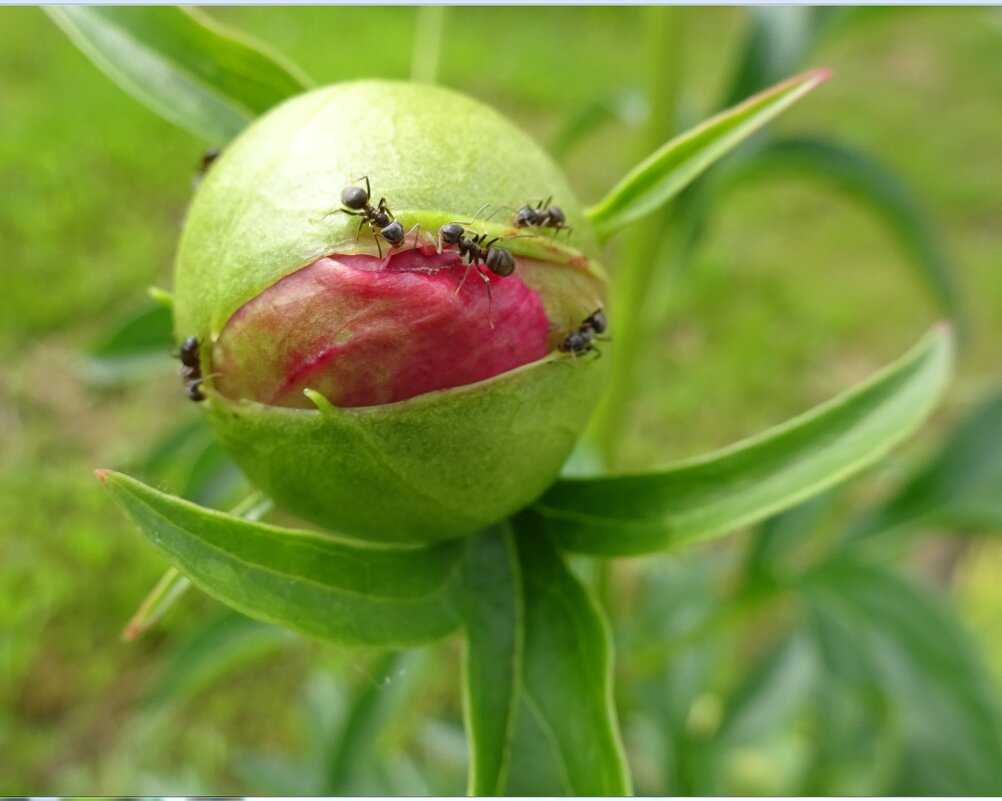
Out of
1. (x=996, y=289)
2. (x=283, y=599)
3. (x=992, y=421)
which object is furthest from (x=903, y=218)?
(x=996, y=289)

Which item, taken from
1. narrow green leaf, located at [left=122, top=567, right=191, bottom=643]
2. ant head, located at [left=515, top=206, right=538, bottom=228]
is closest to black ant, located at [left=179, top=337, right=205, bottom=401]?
narrow green leaf, located at [left=122, top=567, right=191, bottom=643]

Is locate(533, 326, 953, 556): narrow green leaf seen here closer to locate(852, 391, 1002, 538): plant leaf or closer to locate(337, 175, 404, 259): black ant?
locate(337, 175, 404, 259): black ant

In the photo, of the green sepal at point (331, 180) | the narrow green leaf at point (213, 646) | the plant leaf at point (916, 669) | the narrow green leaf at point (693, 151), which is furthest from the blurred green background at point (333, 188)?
the green sepal at point (331, 180)

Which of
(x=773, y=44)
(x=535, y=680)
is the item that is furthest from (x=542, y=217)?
(x=773, y=44)

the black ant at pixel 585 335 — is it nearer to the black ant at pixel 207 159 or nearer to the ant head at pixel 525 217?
the ant head at pixel 525 217

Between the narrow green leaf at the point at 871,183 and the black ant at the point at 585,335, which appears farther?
the narrow green leaf at the point at 871,183

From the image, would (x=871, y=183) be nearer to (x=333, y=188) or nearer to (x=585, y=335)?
(x=585, y=335)
